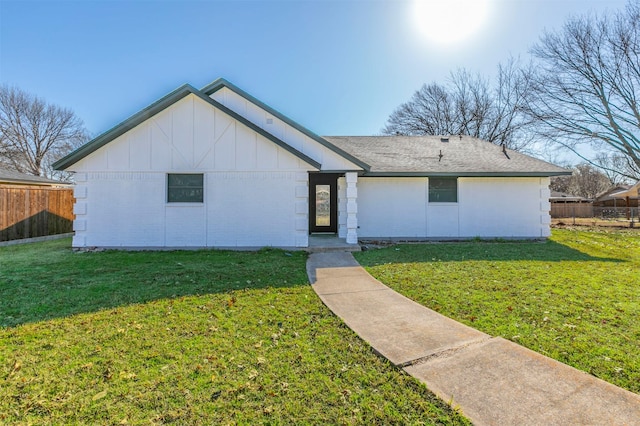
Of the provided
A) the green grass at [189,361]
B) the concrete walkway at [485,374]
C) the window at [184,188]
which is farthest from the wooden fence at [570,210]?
the green grass at [189,361]

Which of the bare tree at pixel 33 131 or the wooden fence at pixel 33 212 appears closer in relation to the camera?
the wooden fence at pixel 33 212

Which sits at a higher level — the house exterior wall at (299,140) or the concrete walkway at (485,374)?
the house exterior wall at (299,140)

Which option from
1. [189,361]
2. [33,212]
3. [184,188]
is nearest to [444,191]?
[184,188]

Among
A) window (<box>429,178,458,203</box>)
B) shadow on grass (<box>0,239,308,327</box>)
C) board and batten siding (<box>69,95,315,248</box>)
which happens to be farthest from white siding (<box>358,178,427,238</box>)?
shadow on grass (<box>0,239,308,327</box>)

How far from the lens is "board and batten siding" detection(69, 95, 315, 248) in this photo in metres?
9.60

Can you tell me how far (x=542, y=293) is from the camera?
527 cm

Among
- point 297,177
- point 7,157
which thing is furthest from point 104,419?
point 7,157

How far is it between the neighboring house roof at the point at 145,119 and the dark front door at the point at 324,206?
3.91 meters

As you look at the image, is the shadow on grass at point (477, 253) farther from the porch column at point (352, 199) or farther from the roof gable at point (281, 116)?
the roof gable at point (281, 116)

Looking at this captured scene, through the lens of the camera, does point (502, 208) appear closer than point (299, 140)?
No

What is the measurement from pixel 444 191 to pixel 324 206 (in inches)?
193

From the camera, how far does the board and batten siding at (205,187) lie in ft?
31.5

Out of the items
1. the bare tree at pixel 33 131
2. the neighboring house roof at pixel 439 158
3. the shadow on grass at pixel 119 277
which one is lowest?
the shadow on grass at pixel 119 277

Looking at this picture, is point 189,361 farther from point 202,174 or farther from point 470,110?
point 470,110
